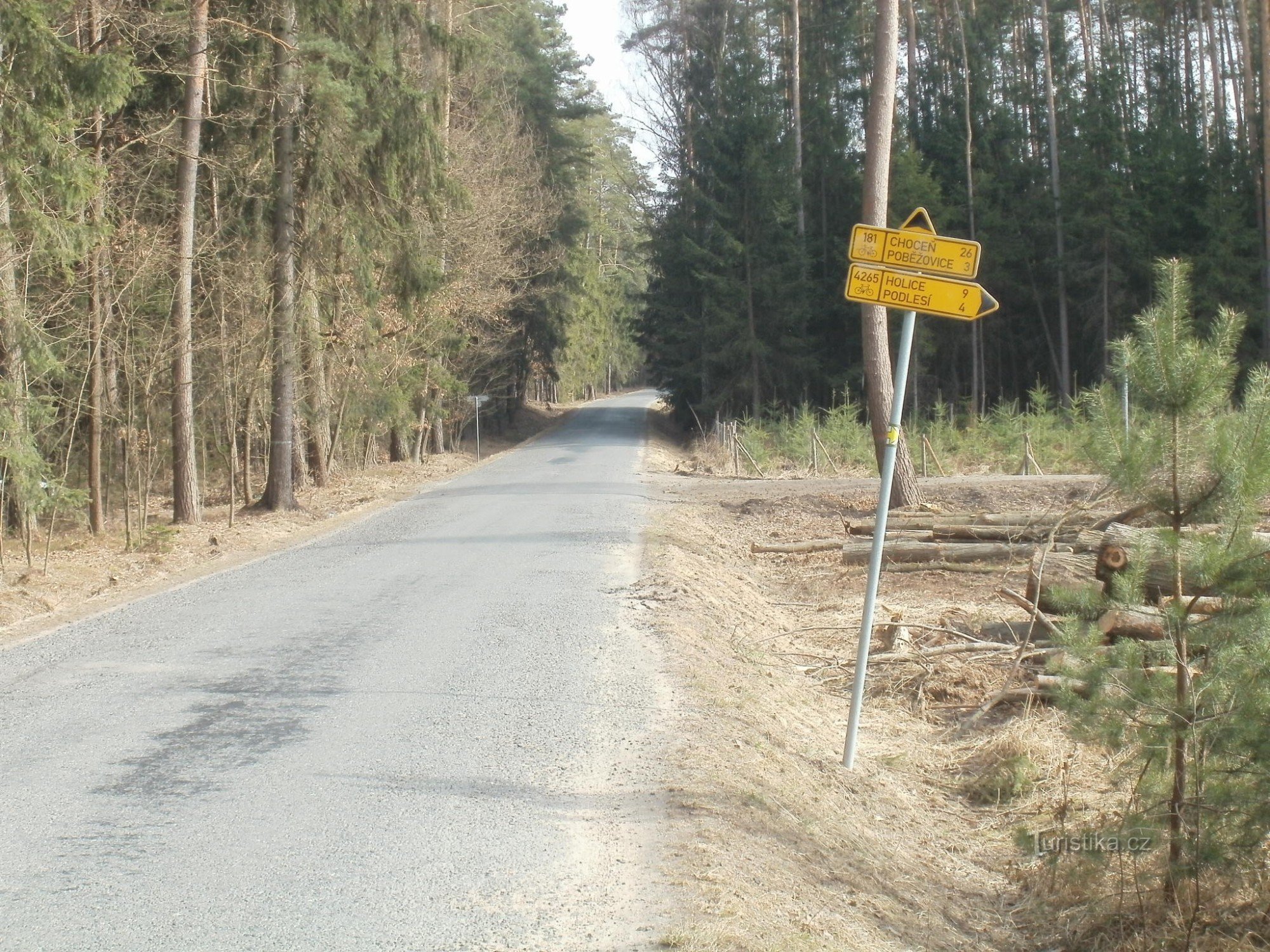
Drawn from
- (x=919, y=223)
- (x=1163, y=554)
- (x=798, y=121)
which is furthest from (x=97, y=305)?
(x=798, y=121)

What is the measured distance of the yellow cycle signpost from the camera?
6.48 m

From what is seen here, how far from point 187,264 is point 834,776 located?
46.9 feet

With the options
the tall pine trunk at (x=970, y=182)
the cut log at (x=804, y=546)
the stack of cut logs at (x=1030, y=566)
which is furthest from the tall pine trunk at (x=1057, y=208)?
the stack of cut logs at (x=1030, y=566)

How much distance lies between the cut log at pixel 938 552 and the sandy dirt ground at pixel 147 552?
7.93 meters

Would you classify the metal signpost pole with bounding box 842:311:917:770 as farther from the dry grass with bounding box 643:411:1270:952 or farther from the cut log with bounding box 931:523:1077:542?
the cut log with bounding box 931:523:1077:542

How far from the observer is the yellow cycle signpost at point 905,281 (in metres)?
6.48

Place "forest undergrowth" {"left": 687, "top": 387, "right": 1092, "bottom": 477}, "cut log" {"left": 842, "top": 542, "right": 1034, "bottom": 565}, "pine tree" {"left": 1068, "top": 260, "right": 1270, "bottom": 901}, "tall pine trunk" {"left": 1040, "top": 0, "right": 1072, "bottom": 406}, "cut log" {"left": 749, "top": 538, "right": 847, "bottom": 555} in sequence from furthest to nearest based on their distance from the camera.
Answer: "tall pine trunk" {"left": 1040, "top": 0, "right": 1072, "bottom": 406}, "forest undergrowth" {"left": 687, "top": 387, "right": 1092, "bottom": 477}, "cut log" {"left": 749, "top": 538, "right": 847, "bottom": 555}, "cut log" {"left": 842, "top": 542, "right": 1034, "bottom": 565}, "pine tree" {"left": 1068, "top": 260, "right": 1270, "bottom": 901}

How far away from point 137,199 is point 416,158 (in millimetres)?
5501

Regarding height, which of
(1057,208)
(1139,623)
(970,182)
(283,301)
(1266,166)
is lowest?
(1139,623)

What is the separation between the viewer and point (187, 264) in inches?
696

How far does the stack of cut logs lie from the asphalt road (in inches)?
98.0

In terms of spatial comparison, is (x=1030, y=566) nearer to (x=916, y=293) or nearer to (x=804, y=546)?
(x=804, y=546)

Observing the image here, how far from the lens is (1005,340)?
48219 millimetres

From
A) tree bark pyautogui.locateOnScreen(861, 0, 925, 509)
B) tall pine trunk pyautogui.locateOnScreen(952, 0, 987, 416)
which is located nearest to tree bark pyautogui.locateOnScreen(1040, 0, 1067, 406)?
tall pine trunk pyautogui.locateOnScreen(952, 0, 987, 416)
